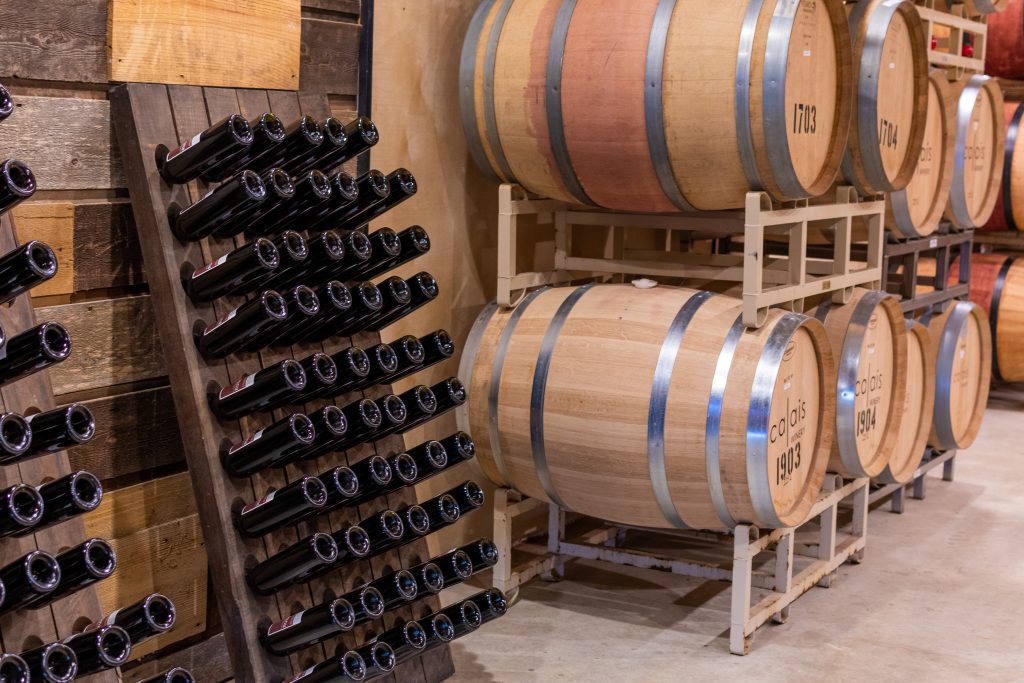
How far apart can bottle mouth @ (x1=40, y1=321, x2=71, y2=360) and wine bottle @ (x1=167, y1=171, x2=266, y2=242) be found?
0.57m

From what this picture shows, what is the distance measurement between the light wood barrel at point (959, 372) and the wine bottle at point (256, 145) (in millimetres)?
3346

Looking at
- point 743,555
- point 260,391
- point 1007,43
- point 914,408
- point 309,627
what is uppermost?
point 1007,43

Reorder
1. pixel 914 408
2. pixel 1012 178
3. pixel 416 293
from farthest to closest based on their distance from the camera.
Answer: pixel 1012 178, pixel 914 408, pixel 416 293

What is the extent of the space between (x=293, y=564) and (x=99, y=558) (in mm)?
573

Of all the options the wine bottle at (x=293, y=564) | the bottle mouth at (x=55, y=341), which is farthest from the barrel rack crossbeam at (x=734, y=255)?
the bottle mouth at (x=55, y=341)

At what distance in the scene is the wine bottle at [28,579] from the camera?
2.10m

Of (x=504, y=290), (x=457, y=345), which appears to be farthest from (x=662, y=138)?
(x=457, y=345)

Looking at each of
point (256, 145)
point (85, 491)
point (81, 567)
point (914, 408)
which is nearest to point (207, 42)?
point (256, 145)

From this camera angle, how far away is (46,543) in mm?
2320

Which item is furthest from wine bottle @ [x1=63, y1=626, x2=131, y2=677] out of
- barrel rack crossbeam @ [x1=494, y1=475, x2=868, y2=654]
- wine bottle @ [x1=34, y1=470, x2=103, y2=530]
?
barrel rack crossbeam @ [x1=494, y1=475, x2=868, y2=654]

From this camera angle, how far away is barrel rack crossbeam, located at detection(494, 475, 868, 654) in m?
3.64

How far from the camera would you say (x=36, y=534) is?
2.30 meters

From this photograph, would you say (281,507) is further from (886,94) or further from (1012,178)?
(1012,178)

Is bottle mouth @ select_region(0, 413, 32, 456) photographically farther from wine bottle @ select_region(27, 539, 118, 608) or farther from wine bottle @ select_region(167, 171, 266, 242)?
wine bottle @ select_region(167, 171, 266, 242)
